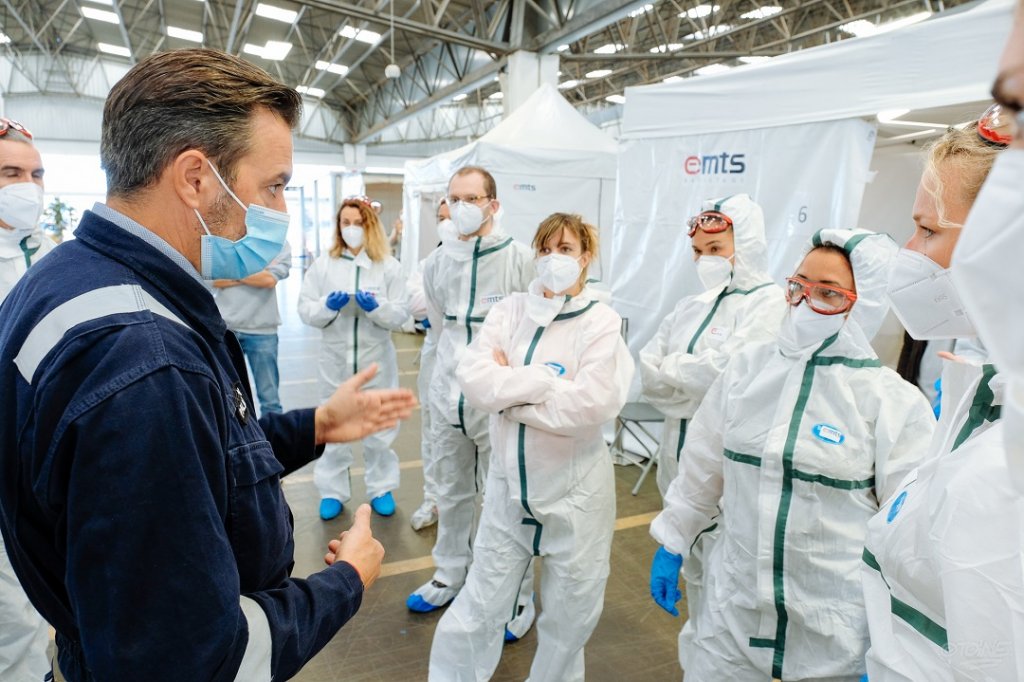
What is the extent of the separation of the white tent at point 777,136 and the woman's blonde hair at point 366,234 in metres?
1.96

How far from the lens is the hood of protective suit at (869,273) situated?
1535 mm

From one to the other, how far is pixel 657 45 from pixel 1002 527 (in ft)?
45.7

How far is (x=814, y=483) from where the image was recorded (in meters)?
1.55

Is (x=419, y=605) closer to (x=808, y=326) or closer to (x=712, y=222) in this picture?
(x=808, y=326)

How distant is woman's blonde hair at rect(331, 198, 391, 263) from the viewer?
3867mm

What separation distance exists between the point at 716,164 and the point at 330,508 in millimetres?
3439

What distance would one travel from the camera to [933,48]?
2.82 meters

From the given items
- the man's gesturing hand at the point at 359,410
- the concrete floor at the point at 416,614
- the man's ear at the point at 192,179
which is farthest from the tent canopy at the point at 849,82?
the man's ear at the point at 192,179

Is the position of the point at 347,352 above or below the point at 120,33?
below

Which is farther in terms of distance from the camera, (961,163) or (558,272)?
(558,272)

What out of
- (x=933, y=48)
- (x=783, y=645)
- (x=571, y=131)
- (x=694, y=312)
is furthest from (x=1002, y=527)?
(x=571, y=131)

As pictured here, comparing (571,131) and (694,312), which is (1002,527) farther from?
(571,131)

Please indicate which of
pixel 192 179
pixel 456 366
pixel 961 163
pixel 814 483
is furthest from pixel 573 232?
pixel 192 179

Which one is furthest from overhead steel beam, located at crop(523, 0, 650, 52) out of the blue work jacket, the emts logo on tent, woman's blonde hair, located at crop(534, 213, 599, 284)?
the blue work jacket
